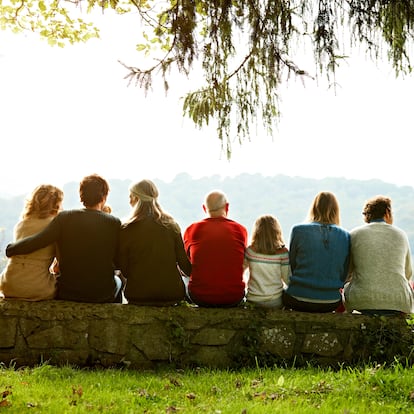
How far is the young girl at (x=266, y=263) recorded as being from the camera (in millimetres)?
4934

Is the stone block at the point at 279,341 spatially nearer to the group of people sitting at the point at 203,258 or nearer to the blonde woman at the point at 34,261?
the group of people sitting at the point at 203,258

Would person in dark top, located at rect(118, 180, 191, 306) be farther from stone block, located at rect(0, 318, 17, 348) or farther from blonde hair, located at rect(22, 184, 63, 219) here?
stone block, located at rect(0, 318, 17, 348)

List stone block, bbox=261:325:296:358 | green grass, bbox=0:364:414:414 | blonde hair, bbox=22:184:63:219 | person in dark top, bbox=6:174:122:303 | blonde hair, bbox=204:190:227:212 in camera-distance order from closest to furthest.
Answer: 1. green grass, bbox=0:364:414:414
2. person in dark top, bbox=6:174:122:303
3. blonde hair, bbox=22:184:63:219
4. stone block, bbox=261:325:296:358
5. blonde hair, bbox=204:190:227:212

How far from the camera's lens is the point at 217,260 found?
16.0 feet

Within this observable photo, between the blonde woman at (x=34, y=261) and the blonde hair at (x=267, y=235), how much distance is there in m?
1.76

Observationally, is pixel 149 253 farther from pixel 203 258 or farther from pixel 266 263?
pixel 266 263

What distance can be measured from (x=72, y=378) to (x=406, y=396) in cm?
232

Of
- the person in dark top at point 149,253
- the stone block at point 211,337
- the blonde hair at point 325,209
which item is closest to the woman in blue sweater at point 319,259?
the blonde hair at point 325,209

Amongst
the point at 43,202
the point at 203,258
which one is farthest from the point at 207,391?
the point at 43,202

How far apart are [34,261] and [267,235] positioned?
2.01m

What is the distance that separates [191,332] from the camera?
4789mm

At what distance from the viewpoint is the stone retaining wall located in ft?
15.4

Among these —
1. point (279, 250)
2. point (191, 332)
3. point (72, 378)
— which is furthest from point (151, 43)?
point (72, 378)

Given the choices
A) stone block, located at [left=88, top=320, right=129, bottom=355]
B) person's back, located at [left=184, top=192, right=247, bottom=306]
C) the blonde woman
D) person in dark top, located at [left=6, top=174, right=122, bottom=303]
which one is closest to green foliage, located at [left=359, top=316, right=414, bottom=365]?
person's back, located at [left=184, top=192, right=247, bottom=306]
